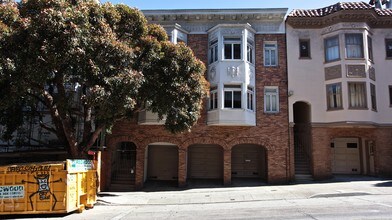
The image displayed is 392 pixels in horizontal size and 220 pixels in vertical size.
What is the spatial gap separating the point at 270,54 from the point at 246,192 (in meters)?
8.89

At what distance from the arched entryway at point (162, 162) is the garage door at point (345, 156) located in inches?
406

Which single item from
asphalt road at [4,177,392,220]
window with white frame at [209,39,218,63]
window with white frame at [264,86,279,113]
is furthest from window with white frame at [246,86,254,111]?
asphalt road at [4,177,392,220]

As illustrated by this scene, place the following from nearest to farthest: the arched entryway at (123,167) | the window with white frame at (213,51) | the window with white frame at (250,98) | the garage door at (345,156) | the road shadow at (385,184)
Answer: the road shadow at (385,184), the window with white frame at (250,98), the arched entryway at (123,167), the window with white frame at (213,51), the garage door at (345,156)

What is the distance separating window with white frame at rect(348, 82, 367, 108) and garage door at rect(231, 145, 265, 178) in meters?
6.31

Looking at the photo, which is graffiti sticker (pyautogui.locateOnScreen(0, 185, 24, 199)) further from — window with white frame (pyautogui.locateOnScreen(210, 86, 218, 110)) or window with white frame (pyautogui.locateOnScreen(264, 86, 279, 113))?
window with white frame (pyautogui.locateOnScreen(264, 86, 279, 113))

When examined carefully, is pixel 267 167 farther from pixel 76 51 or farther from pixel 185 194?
pixel 76 51

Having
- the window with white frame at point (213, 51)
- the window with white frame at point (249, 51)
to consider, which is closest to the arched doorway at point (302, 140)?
the window with white frame at point (249, 51)

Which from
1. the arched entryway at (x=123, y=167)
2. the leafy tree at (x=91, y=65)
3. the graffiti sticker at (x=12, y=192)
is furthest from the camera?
the arched entryway at (x=123, y=167)

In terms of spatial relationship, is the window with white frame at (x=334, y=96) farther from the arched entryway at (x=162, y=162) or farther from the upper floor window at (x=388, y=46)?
the arched entryway at (x=162, y=162)

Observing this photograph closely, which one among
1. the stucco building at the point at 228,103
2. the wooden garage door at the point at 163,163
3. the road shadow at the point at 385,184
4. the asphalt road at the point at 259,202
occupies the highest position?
the stucco building at the point at 228,103

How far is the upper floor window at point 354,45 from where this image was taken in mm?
20734

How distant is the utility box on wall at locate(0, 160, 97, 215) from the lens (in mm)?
12523

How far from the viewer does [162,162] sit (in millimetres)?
23062

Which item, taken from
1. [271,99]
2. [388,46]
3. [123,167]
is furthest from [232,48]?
[123,167]
